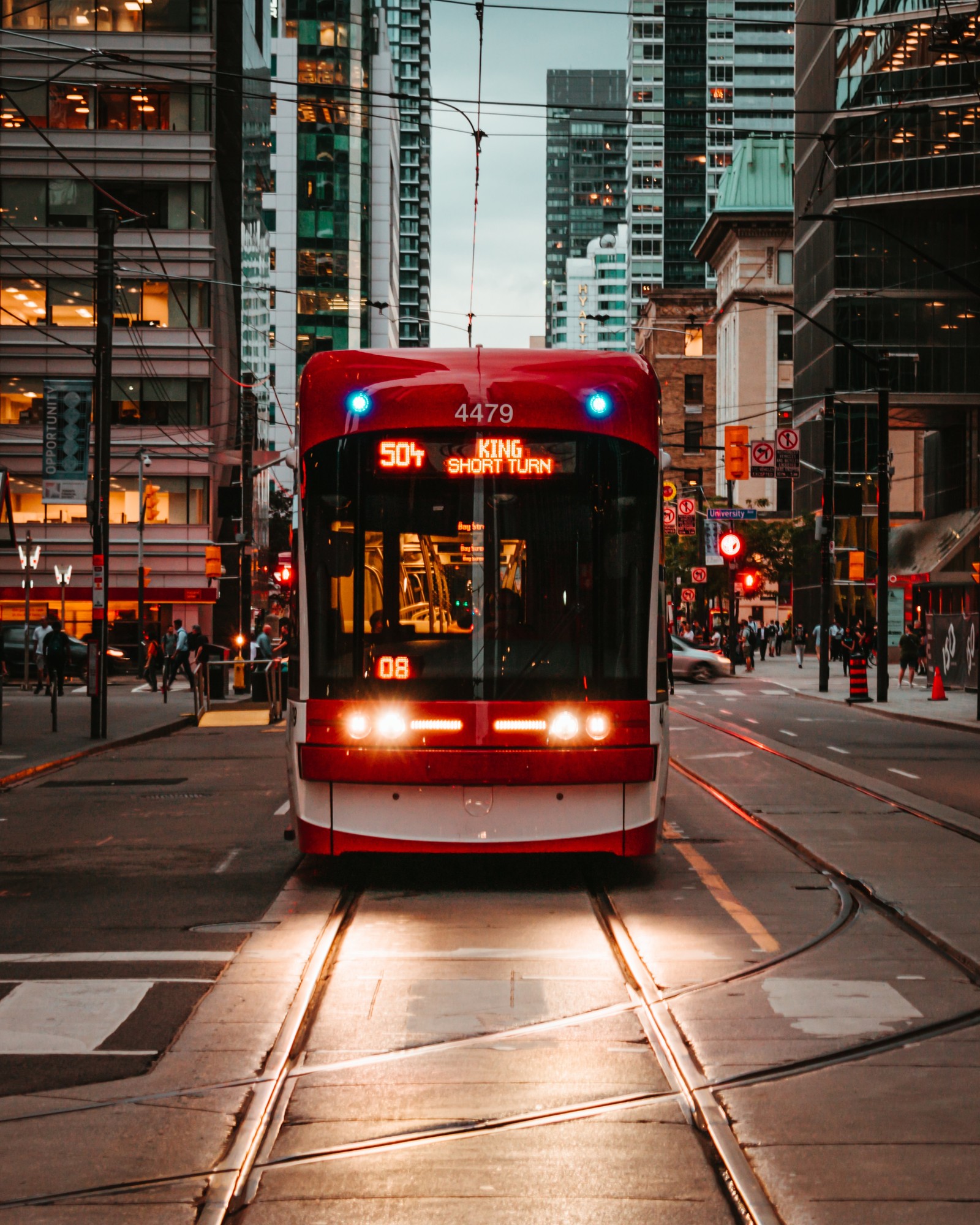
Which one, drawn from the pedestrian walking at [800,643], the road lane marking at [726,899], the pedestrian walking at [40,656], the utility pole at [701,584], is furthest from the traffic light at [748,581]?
the road lane marking at [726,899]

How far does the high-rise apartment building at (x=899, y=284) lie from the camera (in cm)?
6050

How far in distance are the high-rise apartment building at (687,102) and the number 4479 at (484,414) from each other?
15703cm

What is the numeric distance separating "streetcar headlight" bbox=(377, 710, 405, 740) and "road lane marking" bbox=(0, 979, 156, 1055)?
8.85 ft

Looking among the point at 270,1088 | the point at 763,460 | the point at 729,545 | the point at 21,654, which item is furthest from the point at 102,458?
the point at 729,545

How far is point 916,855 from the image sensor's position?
1217 cm

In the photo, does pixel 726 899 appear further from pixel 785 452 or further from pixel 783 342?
pixel 783 342

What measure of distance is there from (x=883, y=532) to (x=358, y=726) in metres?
29.8

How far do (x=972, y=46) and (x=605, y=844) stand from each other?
57.9ft

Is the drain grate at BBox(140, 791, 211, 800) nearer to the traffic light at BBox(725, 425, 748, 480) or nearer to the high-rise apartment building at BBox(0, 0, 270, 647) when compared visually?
the traffic light at BBox(725, 425, 748, 480)

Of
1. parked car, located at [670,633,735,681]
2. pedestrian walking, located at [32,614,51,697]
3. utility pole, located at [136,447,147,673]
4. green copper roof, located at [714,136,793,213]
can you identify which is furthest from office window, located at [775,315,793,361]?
pedestrian walking, located at [32,614,51,697]

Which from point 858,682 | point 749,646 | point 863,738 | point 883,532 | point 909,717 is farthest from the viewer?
point 749,646

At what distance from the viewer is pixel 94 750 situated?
76.6ft

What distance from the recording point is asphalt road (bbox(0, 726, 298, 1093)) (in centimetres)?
677

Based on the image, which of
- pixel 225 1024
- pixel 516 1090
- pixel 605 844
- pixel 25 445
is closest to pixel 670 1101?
pixel 516 1090
